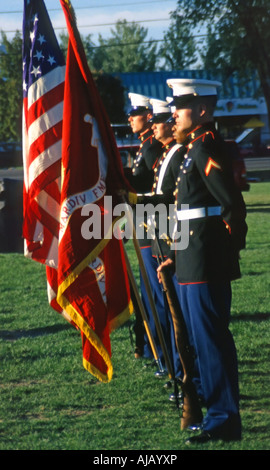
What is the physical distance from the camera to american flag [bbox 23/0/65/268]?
5.19m

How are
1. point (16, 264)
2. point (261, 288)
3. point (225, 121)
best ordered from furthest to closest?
point (225, 121), point (16, 264), point (261, 288)

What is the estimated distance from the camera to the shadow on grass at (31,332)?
25.2 ft

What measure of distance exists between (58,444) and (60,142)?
196cm

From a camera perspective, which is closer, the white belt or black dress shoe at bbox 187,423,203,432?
the white belt

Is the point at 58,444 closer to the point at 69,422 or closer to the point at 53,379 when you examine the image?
the point at 69,422

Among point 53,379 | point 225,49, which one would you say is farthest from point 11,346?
point 225,49

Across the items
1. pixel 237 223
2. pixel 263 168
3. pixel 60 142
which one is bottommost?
pixel 263 168

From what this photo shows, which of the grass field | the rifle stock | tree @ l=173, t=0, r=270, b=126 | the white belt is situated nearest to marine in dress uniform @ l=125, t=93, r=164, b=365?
the grass field

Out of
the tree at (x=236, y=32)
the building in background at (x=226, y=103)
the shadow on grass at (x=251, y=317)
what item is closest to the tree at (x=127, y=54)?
the building in background at (x=226, y=103)

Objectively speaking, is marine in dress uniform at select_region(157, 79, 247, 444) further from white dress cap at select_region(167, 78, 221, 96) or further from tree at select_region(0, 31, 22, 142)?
tree at select_region(0, 31, 22, 142)

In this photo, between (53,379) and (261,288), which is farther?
(261,288)

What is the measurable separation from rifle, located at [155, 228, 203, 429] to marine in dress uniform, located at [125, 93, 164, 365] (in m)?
1.31

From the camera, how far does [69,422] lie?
5164mm
